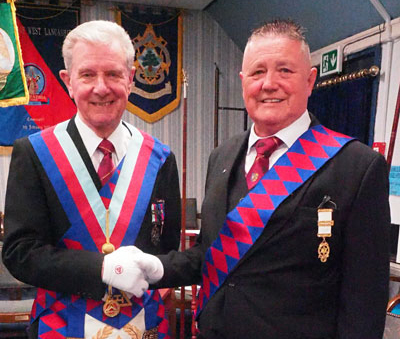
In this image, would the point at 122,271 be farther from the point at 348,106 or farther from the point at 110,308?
the point at 348,106

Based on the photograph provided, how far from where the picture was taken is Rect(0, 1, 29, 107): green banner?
3.91 m

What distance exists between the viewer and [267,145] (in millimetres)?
1253

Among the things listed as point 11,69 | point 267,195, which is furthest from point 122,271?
point 11,69

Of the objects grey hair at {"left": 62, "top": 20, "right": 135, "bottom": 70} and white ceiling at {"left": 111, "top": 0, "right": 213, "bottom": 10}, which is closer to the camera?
grey hair at {"left": 62, "top": 20, "right": 135, "bottom": 70}

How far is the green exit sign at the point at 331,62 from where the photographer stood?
12.2 feet

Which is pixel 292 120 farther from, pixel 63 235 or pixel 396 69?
pixel 396 69

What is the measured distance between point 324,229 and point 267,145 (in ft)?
1.04

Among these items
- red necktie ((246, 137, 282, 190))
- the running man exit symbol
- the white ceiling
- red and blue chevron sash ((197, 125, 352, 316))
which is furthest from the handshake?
the white ceiling

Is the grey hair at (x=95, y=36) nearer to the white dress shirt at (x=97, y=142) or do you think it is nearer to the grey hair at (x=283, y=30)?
the white dress shirt at (x=97, y=142)

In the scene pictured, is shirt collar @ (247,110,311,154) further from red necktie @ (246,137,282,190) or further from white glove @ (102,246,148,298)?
white glove @ (102,246,148,298)

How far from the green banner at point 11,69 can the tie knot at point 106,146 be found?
3.16 metres

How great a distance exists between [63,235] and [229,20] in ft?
14.5

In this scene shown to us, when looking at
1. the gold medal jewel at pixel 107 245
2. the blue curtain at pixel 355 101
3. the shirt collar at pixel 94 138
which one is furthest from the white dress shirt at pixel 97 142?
the blue curtain at pixel 355 101

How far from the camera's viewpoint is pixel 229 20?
5.04 m
